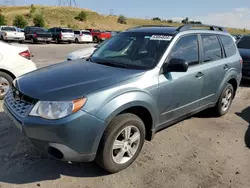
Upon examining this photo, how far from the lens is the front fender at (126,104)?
2.80 m

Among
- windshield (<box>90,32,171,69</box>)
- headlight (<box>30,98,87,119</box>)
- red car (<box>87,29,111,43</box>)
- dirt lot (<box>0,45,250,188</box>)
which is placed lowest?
red car (<box>87,29,111,43</box>)

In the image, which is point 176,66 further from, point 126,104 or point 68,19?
point 68,19

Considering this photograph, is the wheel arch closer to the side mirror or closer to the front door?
the front door

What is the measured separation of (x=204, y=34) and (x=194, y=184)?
2649mm

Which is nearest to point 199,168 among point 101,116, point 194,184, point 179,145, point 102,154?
point 194,184

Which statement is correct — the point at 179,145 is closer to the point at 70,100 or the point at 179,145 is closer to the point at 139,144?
the point at 139,144

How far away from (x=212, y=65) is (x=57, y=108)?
2.98 m

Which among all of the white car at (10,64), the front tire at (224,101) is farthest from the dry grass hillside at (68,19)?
the front tire at (224,101)

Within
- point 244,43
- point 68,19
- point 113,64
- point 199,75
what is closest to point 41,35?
point 244,43

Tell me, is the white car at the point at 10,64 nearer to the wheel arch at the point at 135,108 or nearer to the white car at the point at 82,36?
the wheel arch at the point at 135,108

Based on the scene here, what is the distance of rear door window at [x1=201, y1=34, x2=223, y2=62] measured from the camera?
4430 mm

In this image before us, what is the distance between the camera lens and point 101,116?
2.76m

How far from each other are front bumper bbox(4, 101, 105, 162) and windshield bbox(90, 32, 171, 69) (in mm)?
→ 1195

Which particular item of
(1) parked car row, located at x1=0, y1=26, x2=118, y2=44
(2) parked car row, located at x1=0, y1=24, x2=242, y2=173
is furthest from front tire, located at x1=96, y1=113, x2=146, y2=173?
(1) parked car row, located at x1=0, y1=26, x2=118, y2=44
